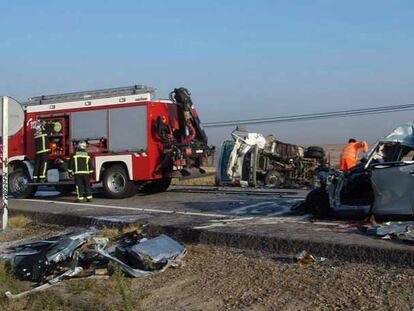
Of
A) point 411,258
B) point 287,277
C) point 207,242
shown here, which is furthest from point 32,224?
point 411,258

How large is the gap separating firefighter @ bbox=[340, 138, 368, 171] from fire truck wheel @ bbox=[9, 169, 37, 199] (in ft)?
28.9

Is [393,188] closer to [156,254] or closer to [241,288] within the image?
[241,288]

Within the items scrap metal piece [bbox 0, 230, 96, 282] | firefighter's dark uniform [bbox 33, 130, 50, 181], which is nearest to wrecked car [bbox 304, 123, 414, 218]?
scrap metal piece [bbox 0, 230, 96, 282]

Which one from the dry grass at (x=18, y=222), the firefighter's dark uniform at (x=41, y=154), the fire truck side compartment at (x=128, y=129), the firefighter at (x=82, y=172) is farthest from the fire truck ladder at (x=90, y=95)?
the dry grass at (x=18, y=222)

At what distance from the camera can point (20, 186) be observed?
16.4 meters

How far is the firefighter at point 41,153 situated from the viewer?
50.9 feet

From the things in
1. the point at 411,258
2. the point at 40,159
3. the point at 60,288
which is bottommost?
the point at 60,288

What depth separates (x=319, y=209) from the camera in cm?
966

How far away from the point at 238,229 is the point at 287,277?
233 cm

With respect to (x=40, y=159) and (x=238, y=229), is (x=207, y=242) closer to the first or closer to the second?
(x=238, y=229)

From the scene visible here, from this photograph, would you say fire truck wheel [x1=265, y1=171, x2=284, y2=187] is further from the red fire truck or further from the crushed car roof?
the crushed car roof

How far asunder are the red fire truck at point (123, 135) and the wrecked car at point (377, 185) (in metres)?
5.74

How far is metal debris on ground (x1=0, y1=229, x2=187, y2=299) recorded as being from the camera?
7324 mm

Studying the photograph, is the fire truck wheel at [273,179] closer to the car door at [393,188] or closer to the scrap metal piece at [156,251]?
the car door at [393,188]
